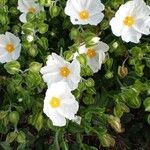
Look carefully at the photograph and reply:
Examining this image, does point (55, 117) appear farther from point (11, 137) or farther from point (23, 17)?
point (23, 17)

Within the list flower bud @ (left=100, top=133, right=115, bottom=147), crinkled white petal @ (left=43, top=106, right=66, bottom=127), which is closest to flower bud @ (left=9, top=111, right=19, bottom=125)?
crinkled white petal @ (left=43, top=106, right=66, bottom=127)

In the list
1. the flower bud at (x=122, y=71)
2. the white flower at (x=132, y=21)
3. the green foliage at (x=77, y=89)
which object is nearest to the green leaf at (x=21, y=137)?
the green foliage at (x=77, y=89)

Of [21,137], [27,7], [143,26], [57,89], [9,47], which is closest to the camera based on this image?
[57,89]

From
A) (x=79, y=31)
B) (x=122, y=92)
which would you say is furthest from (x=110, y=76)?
(x=79, y=31)

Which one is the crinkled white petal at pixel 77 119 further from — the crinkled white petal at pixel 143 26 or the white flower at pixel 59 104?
the crinkled white petal at pixel 143 26

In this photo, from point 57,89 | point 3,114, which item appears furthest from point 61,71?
point 3,114

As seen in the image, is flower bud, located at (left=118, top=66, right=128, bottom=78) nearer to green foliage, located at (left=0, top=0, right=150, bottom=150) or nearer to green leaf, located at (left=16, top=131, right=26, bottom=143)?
green foliage, located at (left=0, top=0, right=150, bottom=150)

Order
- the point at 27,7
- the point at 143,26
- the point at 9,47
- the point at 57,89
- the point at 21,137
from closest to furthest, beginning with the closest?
the point at 57,89
the point at 21,137
the point at 143,26
the point at 9,47
the point at 27,7
